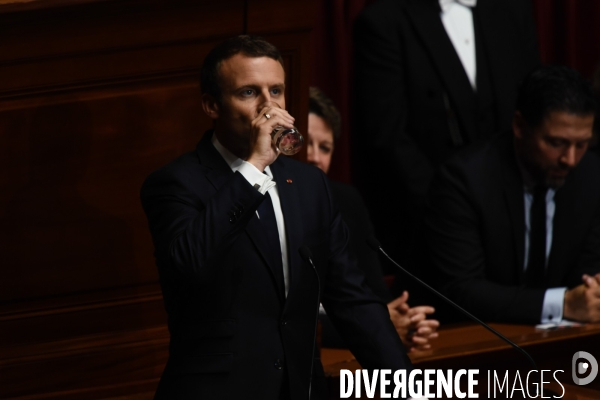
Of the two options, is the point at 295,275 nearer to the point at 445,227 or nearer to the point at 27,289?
the point at 27,289

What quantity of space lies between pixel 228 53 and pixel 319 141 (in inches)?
46.4

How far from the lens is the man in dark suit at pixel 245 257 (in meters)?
1.91

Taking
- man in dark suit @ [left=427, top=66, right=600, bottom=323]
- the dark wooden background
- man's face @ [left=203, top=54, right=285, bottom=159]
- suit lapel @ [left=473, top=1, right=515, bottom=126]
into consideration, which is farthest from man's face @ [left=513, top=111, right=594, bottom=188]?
man's face @ [left=203, top=54, right=285, bottom=159]

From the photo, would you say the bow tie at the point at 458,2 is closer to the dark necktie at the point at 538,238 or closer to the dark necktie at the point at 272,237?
the dark necktie at the point at 538,238

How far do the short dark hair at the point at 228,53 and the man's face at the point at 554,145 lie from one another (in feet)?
4.13

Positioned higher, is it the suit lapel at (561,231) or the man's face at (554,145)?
the man's face at (554,145)

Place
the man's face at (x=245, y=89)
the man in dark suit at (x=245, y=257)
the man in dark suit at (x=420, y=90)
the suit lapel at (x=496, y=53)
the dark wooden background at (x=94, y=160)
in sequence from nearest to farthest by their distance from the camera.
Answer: the man in dark suit at (x=245, y=257), the man's face at (x=245, y=89), the dark wooden background at (x=94, y=160), the man in dark suit at (x=420, y=90), the suit lapel at (x=496, y=53)

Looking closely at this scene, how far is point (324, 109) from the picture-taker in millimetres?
3238

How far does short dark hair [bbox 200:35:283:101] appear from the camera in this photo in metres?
2.05

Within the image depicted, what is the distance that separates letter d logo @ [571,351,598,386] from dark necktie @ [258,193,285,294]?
788 millimetres

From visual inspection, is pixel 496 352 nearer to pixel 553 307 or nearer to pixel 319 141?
pixel 553 307

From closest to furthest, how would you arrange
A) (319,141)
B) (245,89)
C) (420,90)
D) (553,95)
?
(245,89), (553,95), (319,141), (420,90)

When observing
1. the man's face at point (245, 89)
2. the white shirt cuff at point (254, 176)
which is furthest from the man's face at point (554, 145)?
the white shirt cuff at point (254, 176)

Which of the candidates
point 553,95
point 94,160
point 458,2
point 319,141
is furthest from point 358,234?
point 458,2
